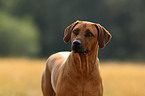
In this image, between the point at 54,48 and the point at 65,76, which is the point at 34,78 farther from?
the point at 54,48

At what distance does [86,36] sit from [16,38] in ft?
103

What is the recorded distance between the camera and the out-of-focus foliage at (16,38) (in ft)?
117

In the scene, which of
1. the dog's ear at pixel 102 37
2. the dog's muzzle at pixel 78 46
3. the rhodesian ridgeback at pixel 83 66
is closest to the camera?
the dog's muzzle at pixel 78 46

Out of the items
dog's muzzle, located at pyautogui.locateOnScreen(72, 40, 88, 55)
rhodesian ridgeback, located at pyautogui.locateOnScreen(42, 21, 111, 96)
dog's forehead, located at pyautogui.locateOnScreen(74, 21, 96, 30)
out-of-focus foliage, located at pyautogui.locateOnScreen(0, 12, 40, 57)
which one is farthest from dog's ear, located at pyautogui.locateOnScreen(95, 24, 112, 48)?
out-of-focus foliage, located at pyautogui.locateOnScreen(0, 12, 40, 57)

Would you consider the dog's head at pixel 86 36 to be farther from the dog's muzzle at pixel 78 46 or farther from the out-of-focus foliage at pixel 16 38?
the out-of-focus foliage at pixel 16 38

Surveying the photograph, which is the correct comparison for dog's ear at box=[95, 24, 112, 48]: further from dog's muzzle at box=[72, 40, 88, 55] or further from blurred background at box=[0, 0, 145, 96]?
blurred background at box=[0, 0, 145, 96]

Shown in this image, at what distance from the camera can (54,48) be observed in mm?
36969

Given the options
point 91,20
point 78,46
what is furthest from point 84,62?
point 91,20

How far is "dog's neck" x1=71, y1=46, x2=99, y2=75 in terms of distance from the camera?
5.14 meters

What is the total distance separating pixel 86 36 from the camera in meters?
4.94

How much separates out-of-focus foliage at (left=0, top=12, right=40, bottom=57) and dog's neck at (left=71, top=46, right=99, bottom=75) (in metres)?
30.6

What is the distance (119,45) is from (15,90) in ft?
90.2

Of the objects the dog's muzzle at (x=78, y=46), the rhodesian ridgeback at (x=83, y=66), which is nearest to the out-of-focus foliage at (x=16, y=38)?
the rhodesian ridgeback at (x=83, y=66)

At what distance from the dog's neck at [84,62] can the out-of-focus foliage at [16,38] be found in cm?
3065
